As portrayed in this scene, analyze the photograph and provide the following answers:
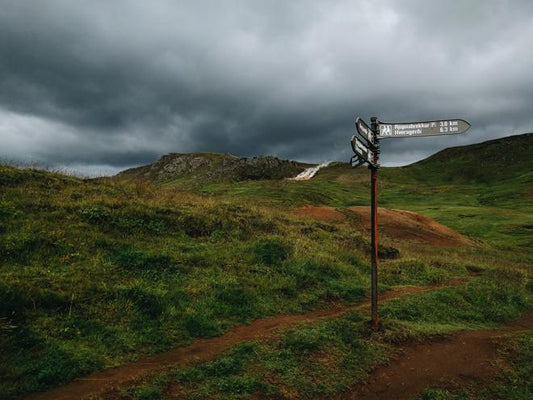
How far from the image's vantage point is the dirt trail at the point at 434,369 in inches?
276

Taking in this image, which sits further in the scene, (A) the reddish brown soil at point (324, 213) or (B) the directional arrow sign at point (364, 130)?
(A) the reddish brown soil at point (324, 213)

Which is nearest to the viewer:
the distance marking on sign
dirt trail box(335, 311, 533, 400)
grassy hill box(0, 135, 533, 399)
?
dirt trail box(335, 311, 533, 400)

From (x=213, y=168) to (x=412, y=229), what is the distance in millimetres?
86385

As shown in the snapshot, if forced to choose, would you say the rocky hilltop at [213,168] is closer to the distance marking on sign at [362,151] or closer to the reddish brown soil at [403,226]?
the reddish brown soil at [403,226]

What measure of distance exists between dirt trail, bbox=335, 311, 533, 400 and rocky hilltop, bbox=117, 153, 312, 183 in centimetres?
6940

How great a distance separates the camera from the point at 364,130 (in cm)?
861

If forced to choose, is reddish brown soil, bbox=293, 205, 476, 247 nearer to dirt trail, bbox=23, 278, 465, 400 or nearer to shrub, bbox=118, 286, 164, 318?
dirt trail, bbox=23, 278, 465, 400

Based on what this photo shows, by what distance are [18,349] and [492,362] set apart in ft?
31.4

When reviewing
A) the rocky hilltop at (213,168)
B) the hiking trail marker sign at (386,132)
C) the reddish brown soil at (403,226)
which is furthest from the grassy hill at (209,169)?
the hiking trail marker sign at (386,132)

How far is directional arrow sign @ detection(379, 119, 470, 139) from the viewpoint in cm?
889

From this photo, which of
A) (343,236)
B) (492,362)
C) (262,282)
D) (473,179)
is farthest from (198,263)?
(473,179)

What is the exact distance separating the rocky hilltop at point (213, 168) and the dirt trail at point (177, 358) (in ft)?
221

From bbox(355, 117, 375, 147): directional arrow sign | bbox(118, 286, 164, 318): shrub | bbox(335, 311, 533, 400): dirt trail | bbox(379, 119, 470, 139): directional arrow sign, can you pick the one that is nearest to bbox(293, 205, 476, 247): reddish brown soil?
bbox(335, 311, 533, 400): dirt trail

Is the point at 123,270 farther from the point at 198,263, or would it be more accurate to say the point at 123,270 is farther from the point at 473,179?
the point at 473,179
